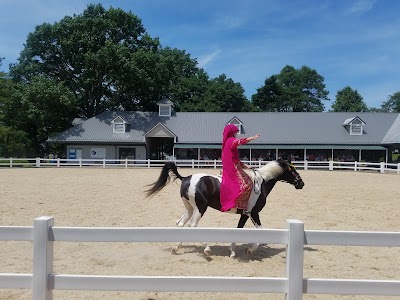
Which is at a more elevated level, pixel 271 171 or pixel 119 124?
pixel 119 124

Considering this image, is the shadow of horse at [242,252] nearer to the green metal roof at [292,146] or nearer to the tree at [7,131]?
the green metal roof at [292,146]

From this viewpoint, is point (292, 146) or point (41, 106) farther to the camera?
point (41, 106)

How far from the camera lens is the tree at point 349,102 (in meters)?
74.8

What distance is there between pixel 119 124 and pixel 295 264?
3764 cm

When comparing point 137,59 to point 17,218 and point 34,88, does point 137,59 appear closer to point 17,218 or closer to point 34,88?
point 34,88

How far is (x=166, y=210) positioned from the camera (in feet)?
35.7

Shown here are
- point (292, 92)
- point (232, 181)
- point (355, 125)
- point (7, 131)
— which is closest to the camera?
point (232, 181)

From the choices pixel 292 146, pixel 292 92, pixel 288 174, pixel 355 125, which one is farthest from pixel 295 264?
pixel 292 92

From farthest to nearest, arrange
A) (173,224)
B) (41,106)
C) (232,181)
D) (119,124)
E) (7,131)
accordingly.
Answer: (41,106)
(119,124)
(7,131)
(173,224)
(232,181)

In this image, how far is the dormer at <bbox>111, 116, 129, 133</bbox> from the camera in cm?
3922

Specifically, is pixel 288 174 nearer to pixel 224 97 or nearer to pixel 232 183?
pixel 232 183

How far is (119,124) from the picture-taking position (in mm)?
39438

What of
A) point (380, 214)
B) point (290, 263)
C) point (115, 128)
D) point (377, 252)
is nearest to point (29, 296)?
point (290, 263)

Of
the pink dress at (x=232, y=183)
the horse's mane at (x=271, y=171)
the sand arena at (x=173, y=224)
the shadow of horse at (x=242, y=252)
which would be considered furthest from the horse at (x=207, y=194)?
the sand arena at (x=173, y=224)
